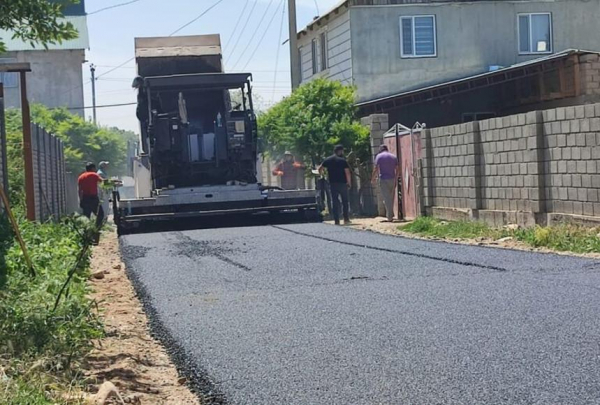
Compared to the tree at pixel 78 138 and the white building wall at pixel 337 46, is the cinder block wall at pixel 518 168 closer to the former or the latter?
the white building wall at pixel 337 46

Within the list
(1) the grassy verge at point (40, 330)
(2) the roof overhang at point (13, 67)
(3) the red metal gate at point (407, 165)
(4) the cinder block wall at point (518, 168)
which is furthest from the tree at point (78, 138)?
(1) the grassy verge at point (40, 330)

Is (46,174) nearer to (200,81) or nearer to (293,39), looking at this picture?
(200,81)

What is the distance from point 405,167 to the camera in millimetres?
19906

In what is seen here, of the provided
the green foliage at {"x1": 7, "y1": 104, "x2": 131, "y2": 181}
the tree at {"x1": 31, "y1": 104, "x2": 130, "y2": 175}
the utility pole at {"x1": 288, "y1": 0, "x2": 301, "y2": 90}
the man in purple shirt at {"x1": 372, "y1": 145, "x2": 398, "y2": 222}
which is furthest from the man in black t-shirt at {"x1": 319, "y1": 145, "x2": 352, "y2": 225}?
the tree at {"x1": 31, "y1": 104, "x2": 130, "y2": 175}

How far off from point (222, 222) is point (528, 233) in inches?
277

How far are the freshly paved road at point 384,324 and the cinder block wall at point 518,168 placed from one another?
211 cm

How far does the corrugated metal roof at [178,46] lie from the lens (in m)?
19.5

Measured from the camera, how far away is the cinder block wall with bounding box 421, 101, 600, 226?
13062 millimetres

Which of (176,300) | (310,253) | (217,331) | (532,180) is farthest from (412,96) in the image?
(217,331)

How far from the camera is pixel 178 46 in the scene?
64.7 ft

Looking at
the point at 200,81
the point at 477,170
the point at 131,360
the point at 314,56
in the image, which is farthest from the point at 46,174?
the point at 314,56

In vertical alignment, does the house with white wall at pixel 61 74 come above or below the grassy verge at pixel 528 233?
above

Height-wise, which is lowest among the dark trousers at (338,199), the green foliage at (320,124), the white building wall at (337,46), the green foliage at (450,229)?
the green foliage at (450,229)

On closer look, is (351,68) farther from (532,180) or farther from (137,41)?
(532,180)
